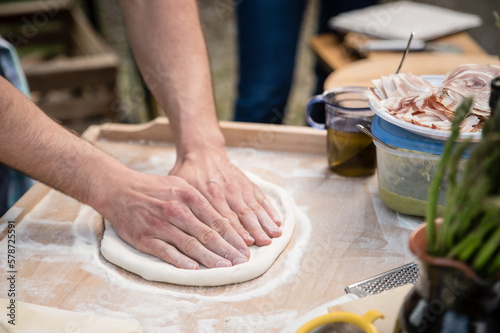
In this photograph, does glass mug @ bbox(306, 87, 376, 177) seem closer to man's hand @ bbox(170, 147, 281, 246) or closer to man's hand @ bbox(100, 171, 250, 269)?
man's hand @ bbox(170, 147, 281, 246)

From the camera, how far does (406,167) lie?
1.02 meters

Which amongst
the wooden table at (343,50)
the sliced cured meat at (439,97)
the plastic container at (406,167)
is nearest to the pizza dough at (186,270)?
the plastic container at (406,167)

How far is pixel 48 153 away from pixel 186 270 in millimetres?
396

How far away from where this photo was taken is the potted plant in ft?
1.68

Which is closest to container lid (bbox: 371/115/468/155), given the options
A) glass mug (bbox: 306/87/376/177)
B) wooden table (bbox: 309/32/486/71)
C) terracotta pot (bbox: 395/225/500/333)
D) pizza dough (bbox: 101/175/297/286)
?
glass mug (bbox: 306/87/376/177)

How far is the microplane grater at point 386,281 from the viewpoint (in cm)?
87

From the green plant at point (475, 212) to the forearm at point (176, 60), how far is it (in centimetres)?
77

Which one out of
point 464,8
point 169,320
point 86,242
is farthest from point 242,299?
point 464,8

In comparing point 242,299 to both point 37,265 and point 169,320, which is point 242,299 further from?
point 37,265

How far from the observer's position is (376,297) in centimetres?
77

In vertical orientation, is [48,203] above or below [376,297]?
below

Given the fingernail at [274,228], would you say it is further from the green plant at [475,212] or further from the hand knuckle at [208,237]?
the green plant at [475,212]

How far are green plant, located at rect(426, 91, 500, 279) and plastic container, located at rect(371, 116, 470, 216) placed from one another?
394 mm

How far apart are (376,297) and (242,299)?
25 cm
